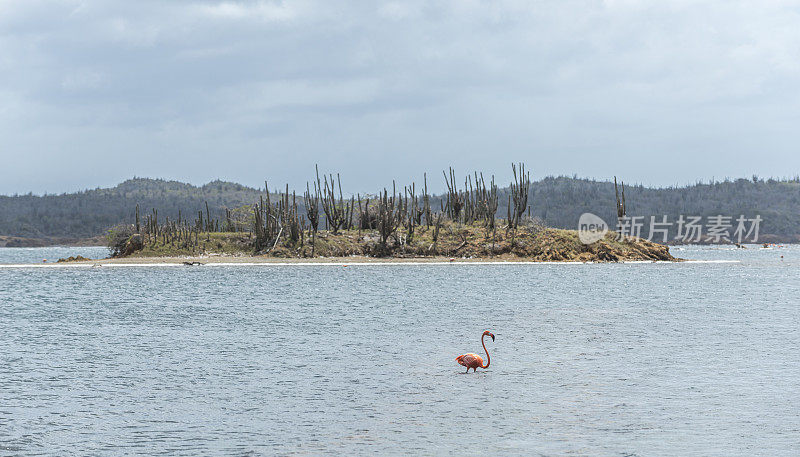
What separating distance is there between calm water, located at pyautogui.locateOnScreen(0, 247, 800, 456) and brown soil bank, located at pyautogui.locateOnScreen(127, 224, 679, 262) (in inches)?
1160

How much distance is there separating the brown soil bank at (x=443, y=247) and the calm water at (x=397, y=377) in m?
29.5

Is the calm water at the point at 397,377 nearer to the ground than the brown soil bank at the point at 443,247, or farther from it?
nearer to the ground

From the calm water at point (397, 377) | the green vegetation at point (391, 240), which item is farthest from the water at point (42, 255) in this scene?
the calm water at point (397, 377)

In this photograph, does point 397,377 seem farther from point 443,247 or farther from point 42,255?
point 42,255

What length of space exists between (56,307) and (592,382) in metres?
22.6

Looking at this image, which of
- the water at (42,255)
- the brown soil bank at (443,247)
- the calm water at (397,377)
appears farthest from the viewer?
the water at (42,255)

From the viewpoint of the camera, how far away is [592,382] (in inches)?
533

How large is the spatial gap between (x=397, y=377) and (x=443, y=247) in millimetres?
48748

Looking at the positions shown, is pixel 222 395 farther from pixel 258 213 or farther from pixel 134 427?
pixel 258 213

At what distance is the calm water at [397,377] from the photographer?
9953 millimetres

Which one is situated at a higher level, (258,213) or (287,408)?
(258,213)

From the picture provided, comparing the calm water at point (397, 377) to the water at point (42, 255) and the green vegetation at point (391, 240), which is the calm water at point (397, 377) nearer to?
the green vegetation at point (391, 240)

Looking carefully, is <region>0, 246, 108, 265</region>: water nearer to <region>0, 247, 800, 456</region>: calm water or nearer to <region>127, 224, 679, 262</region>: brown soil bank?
<region>127, 224, 679, 262</region>: brown soil bank

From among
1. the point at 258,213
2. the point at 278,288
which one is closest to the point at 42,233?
the point at 258,213
